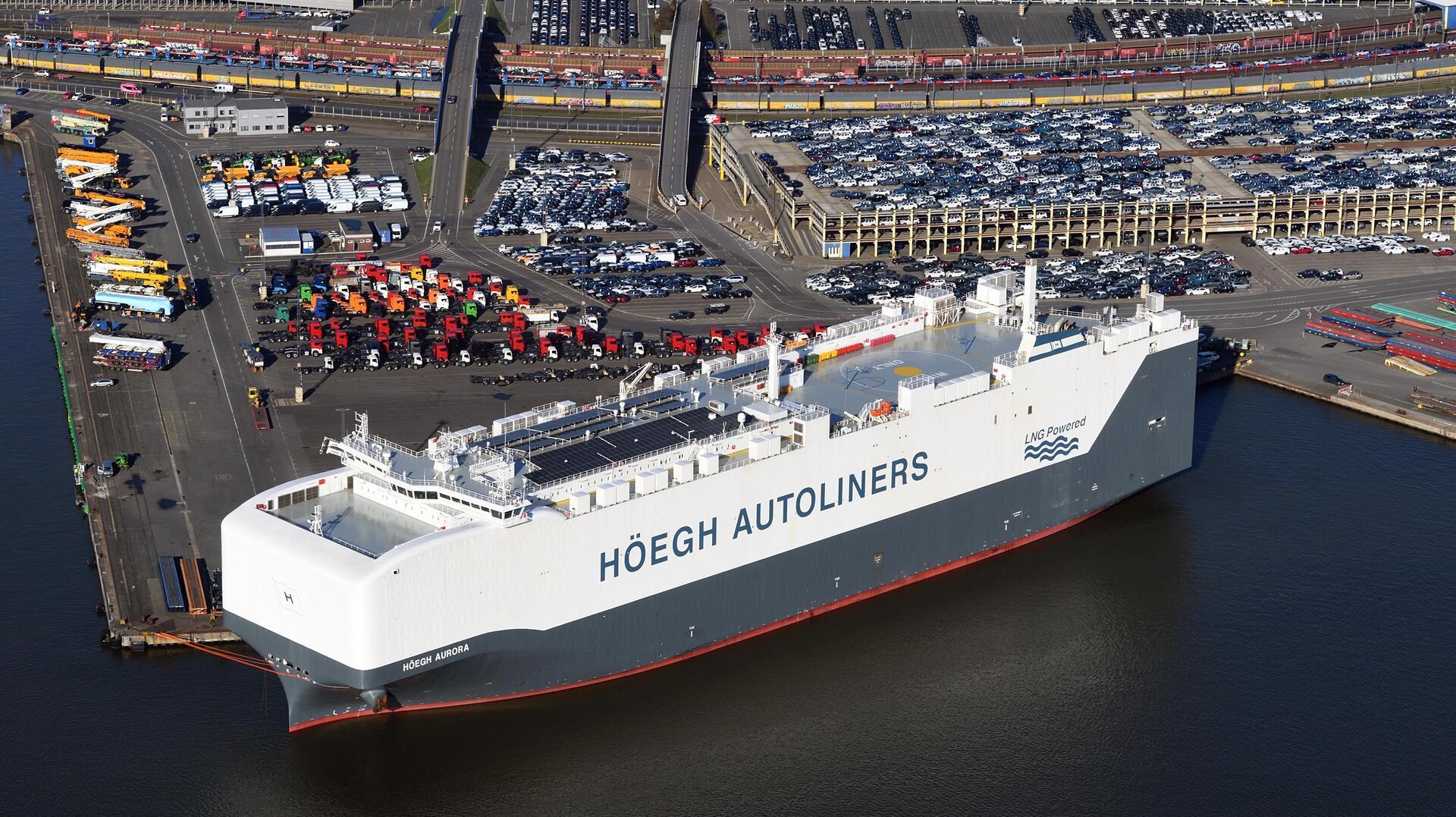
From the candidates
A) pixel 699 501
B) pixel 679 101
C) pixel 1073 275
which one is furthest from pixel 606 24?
pixel 699 501

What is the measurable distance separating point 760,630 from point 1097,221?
64870mm

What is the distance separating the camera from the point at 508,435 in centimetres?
7838

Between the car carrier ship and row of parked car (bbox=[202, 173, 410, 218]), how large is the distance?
6023cm

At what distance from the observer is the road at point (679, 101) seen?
14900 centimetres

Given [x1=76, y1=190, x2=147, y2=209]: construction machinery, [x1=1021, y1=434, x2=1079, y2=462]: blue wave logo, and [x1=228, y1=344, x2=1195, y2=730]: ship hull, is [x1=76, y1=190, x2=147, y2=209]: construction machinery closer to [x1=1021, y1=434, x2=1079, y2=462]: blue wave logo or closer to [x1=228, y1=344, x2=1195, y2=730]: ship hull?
[x1=228, y1=344, x2=1195, y2=730]: ship hull

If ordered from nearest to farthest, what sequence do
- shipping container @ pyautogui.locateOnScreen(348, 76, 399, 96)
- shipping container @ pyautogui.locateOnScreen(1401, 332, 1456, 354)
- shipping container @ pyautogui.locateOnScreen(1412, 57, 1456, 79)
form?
shipping container @ pyautogui.locateOnScreen(1401, 332, 1456, 354), shipping container @ pyautogui.locateOnScreen(348, 76, 399, 96), shipping container @ pyautogui.locateOnScreen(1412, 57, 1456, 79)

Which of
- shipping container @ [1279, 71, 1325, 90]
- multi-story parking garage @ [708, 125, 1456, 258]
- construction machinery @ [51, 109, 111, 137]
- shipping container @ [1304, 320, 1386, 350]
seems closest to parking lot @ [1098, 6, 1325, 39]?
shipping container @ [1279, 71, 1325, 90]

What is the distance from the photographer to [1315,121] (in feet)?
528

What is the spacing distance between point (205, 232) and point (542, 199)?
2522cm

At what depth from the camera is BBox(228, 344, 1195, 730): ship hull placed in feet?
237

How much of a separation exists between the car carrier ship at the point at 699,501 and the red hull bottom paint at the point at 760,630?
0.44 ft

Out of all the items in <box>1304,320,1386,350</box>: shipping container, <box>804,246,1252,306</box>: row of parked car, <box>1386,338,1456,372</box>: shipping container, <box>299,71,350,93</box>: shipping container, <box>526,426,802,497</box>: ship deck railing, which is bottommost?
<box>1386,338,1456,372</box>: shipping container

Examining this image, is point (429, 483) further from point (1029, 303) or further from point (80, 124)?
point (80, 124)

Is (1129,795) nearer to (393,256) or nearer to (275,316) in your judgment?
(275,316)
